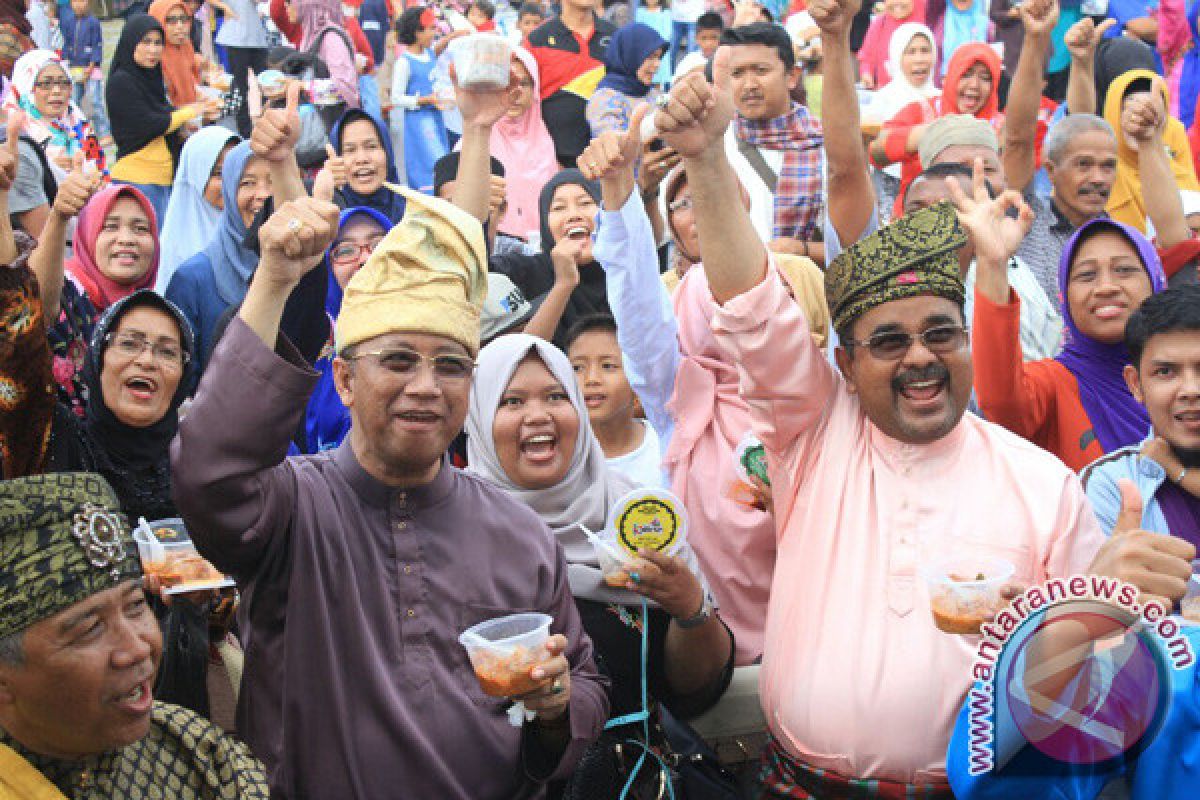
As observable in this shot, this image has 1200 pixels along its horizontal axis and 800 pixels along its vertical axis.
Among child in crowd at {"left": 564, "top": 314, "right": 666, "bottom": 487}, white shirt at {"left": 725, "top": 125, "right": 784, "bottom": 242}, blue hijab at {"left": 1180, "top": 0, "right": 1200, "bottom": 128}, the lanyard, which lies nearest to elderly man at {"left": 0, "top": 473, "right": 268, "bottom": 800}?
the lanyard

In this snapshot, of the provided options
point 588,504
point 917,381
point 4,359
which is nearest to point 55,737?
point 4,359

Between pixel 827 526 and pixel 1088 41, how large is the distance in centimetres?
437

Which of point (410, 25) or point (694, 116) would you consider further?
point (410, 25)

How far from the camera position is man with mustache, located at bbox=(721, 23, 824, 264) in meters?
5.63

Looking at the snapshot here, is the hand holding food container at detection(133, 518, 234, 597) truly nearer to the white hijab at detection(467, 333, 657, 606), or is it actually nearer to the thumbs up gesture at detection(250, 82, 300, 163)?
the white hijab at detection(467, 333, 657, 606)

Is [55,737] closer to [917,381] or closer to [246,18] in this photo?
[917,381]

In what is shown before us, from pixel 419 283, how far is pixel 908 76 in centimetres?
653

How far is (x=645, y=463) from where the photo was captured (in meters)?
3.99

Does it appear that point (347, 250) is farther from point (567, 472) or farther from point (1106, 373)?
point (1106, 373)

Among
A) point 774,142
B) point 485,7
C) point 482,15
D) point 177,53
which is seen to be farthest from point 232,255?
point 485,7

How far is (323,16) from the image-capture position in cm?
1070

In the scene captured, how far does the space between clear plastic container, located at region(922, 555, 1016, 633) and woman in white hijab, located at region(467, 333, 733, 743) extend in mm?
643

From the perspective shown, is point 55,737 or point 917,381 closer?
point 55,737

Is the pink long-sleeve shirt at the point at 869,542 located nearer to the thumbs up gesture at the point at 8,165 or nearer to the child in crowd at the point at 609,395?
the child in crowd at the point at 609,395
